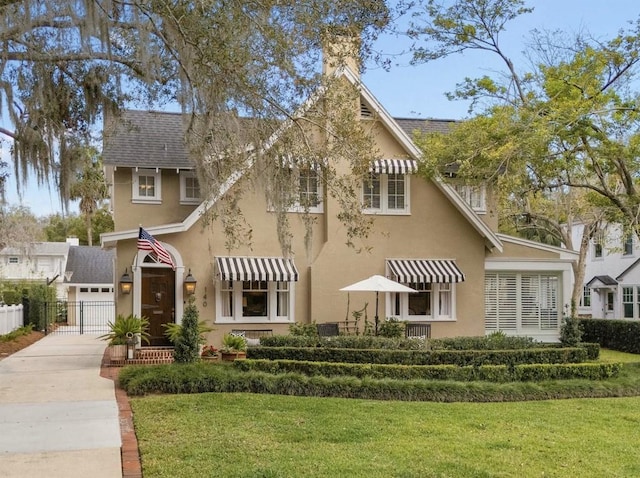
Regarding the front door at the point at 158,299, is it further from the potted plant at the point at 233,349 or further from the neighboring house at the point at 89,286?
the neighboring house at the point at 89,286

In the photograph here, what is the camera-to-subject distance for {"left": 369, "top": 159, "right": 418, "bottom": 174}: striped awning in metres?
16.3

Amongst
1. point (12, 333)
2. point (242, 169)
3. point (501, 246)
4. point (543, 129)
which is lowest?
point (12, 333)

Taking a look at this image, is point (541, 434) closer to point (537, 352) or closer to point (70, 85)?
point (537, 352)

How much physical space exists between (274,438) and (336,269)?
9.14 metres

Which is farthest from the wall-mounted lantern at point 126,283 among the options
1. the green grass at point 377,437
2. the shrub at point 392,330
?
the shrub at point 392,330

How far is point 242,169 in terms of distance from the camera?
11031 mm

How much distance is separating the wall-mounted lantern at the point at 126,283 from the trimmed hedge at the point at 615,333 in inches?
597

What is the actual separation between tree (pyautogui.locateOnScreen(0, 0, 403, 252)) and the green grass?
3302 mm

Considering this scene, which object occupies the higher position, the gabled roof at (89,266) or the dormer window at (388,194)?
the dormer window at (388,194)

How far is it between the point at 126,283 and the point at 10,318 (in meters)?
9.38

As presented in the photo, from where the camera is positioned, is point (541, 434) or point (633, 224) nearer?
point (541, 434)

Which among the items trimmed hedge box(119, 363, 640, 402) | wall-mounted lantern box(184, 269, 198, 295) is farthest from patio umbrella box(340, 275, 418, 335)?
trimmed hedge box(119, 363, 640, 402)

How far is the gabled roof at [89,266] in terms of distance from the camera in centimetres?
3381

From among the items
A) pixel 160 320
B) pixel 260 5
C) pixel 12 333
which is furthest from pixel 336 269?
pixel 12 333
